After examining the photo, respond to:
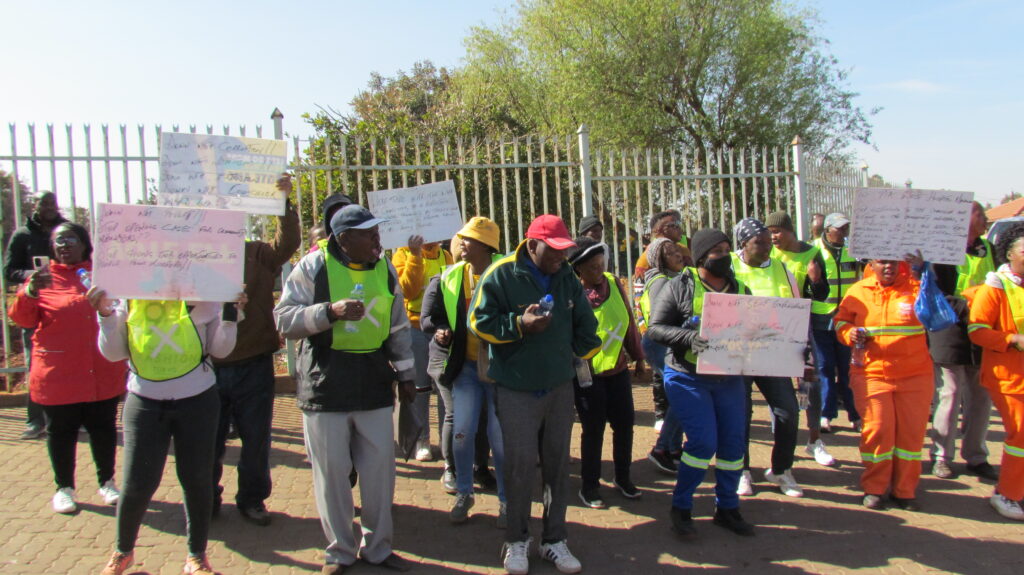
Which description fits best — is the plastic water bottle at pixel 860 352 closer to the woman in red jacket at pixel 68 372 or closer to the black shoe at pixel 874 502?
the black shoe at pixel 874 502

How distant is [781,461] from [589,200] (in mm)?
4136

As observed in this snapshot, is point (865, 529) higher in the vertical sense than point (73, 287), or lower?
lower

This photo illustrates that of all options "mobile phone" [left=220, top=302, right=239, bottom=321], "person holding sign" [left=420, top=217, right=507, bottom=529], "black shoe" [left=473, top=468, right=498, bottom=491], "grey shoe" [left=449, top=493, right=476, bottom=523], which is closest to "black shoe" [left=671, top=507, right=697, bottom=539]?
"person holding sign" [left=420, top=217, right=507, bottom=529]

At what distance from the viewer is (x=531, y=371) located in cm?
377

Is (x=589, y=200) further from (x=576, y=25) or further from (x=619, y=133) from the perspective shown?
(x=576, y=25)

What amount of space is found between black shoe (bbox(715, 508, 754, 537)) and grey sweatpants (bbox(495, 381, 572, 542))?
3.60ft

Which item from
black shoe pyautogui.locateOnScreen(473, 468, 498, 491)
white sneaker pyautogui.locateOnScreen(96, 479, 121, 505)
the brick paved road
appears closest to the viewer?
the brick paved road

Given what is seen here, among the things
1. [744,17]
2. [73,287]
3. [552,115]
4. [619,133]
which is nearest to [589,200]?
[73,287]

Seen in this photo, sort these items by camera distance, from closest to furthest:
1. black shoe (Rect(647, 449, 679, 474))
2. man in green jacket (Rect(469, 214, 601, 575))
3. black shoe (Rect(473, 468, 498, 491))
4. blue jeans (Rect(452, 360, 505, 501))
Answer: man in green jacket (Rect(469, 214, 601, 575)) → blue jeans (Rect(452, 360, 505, 501)) → black shoe (Rect(473, 468, 498, 491)) → black shoe (Rect(647, 449, 679, 474))

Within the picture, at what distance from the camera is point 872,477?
15.7ft

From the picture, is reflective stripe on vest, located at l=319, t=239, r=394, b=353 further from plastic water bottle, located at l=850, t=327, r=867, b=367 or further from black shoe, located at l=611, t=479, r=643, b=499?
plastic water bottle, located at l=850, t=327, r=867, b=367

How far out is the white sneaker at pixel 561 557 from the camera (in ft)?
12.5

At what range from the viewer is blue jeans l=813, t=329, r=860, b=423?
6.34 m

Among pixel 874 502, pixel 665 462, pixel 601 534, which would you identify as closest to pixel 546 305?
pixel 601 534
